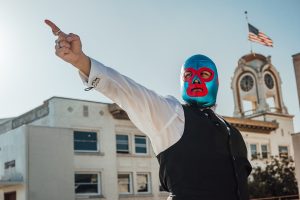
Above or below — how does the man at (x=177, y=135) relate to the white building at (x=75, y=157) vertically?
below

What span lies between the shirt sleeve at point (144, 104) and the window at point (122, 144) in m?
24.6

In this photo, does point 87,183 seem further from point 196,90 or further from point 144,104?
point 144,104

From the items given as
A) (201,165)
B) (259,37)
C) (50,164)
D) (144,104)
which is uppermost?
(259,37)

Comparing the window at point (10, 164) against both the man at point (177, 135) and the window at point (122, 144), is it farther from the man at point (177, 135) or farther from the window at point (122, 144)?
the man at point (177, 135)

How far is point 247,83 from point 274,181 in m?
8.74

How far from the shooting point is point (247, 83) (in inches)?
1453

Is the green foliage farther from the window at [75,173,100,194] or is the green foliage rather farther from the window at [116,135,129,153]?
the window at [75,173,100,194]

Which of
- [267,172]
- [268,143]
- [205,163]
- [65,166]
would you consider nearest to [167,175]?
[205,163]

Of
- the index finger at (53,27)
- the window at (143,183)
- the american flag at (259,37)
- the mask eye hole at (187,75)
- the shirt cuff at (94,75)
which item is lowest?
the shirt cuff at (94,75)

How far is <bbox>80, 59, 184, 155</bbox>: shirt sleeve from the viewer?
237cm

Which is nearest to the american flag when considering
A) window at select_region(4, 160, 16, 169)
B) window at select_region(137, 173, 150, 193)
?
window at select_region(137, 173, 150, 193)

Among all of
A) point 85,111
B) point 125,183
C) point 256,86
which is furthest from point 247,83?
point 85,111

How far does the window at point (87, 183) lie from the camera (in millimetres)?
25078

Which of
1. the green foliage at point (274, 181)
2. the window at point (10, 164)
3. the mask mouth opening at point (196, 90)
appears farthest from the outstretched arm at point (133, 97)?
the green foliage at point (274, 181)
